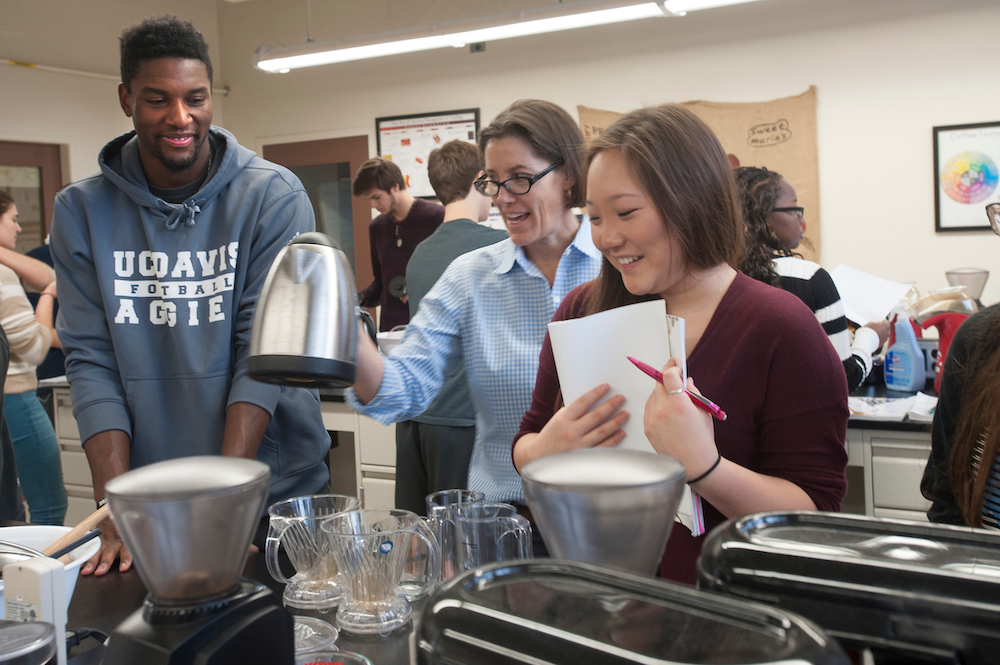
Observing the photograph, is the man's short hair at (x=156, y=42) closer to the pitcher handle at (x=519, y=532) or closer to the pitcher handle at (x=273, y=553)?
the pitcher handle at (x=273, y=553)

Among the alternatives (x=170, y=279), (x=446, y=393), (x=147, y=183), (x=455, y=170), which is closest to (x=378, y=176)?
(x=455, y=170)

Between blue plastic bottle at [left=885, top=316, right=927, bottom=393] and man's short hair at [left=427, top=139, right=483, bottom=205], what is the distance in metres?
1.63

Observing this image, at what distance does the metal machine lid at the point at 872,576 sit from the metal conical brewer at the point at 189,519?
0.37 m

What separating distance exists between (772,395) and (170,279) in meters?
1.16

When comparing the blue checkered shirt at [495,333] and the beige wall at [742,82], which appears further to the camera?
the beige wall at [742,82]

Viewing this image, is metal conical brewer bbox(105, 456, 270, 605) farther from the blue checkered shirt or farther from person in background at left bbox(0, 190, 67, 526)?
person in background at left bbox(0, 190, 67, 526)

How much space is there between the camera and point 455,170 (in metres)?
2.65

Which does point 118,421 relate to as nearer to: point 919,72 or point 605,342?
point 605,342

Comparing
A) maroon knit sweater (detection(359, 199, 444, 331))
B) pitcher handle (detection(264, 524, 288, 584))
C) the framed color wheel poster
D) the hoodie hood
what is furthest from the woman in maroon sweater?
the framed color wheel poster

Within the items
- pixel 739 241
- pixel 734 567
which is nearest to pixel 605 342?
pixel 739 241

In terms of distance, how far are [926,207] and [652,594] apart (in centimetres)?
463

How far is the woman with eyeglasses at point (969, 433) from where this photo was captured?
1.04 metres

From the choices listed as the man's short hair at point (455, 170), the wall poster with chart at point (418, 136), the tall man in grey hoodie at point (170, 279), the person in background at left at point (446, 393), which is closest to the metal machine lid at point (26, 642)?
the tall man in grey hoodie at point (170, 279)

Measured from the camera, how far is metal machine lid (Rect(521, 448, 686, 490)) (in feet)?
1.90
